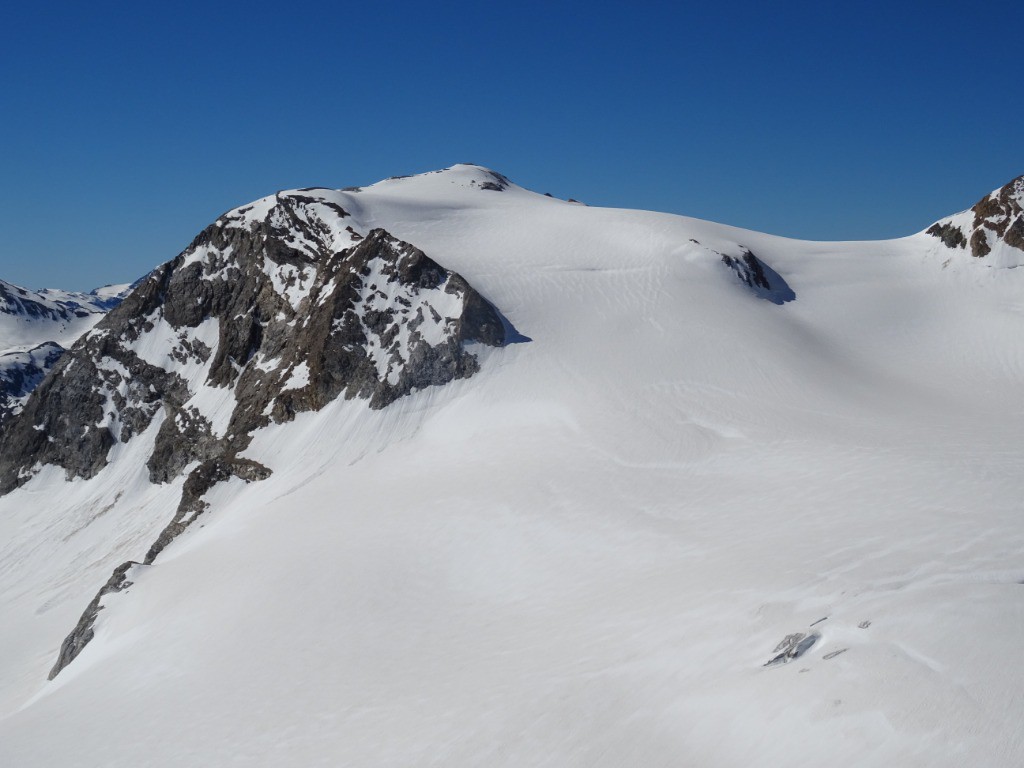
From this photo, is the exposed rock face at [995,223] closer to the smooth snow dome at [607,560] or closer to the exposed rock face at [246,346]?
the smooth snow dome at [607,560]

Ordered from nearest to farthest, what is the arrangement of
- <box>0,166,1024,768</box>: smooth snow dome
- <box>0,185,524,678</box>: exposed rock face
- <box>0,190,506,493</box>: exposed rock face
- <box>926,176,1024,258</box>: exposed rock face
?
<box>0,166,1024,768</box>: smooth snow dome, <box>0,185,524,678</box>: exposed rock face, <box>0,190,506,493</box>: exposed rock face, <box>926,176,1024,258</box>: exposed rock face

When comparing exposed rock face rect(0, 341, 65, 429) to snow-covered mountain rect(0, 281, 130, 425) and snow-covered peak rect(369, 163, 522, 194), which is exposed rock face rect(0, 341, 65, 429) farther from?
snow-covered peak rect(369, 163, 522, 194)

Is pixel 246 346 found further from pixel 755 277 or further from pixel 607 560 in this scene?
pixel 607 560

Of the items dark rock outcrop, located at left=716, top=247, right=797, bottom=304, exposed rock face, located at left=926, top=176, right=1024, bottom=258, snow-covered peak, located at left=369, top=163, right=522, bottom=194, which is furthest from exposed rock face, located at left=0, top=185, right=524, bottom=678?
exposed rock face, located at left=926, top=176, right=1024, bottom=258

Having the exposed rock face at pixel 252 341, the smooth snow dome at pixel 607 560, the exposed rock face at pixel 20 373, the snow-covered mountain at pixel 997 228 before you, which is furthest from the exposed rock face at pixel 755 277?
the exposed rock face at pixel 20 373

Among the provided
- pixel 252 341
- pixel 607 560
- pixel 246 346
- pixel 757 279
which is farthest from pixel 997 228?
pixel 246 346

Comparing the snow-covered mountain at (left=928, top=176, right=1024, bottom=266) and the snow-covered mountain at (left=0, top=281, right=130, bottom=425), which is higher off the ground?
the snow-covered mountain at (left=0, top=281, right=130, bottom=425)

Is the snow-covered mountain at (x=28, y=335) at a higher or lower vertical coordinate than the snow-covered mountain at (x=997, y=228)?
higher
